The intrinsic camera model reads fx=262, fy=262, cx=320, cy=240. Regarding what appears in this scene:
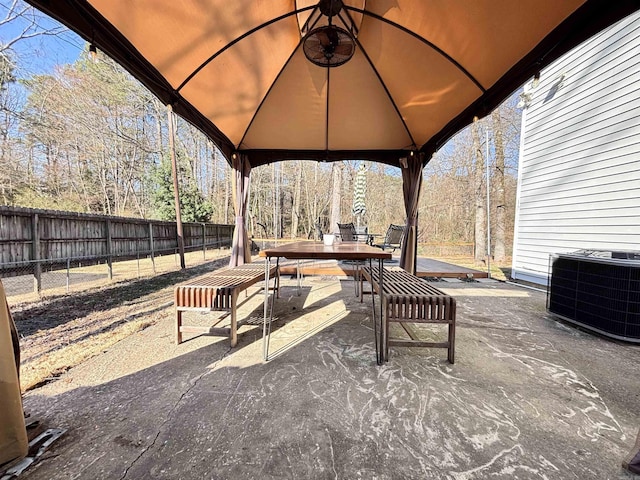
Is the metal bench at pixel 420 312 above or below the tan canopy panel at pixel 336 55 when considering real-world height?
below

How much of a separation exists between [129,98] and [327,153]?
34.2 ft

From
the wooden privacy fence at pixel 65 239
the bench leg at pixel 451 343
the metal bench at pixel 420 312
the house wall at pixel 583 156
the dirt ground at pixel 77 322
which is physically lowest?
the dirt ground at pixel 77 322

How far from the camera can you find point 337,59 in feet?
8.84

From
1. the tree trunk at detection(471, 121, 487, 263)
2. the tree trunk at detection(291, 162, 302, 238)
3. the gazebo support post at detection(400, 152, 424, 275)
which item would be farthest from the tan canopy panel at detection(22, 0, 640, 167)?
the tree trunk at detection(291, 162, 302, 238)

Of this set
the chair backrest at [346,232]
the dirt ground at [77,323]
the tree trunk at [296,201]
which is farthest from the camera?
the tree trunk at [296,201]

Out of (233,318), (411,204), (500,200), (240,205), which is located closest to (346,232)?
(411,204)

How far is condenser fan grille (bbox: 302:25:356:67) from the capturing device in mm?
2432

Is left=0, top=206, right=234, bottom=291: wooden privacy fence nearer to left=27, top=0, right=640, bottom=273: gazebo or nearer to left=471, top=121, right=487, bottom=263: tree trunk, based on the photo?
left=27, top=0, right=640, bottom=273: gazebo

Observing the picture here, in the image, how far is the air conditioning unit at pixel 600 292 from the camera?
2438 mm

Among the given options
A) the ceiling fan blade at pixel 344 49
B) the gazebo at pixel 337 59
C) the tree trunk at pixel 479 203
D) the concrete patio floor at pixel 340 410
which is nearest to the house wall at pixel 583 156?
the gazebo at pixel 337 59

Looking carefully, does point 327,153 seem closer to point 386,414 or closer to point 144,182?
point 386,414

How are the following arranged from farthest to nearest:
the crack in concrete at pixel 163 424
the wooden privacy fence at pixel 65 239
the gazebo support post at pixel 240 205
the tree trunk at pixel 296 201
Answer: the tree trunk at pixel 296 201, the gazebo support post at pixel 240 205, the wooden privacy fence at pixel 65 239, the crack in concrete at pixel 163 424

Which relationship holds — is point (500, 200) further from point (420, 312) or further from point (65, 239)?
point (65, 239)

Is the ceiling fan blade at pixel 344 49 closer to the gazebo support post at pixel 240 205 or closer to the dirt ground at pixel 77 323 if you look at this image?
the gazebo support post at pixel 240 205
